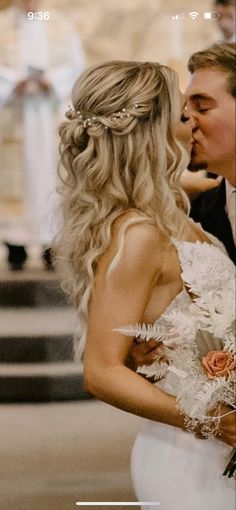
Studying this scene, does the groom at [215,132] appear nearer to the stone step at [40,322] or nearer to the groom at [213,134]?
the groom at [213,134]

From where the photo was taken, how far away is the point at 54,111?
6.73 ft

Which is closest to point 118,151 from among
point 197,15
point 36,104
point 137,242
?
point 137,242

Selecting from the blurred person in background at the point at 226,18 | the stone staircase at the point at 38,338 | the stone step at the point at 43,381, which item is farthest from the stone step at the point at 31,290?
the blurred person in background at the point at 226,18

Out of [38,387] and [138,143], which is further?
[38,387]

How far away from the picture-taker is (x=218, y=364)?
1774 mm

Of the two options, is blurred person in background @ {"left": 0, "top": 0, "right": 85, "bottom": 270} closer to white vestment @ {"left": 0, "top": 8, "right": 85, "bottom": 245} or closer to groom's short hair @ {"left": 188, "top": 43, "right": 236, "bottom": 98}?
white vestment @ {"left": 0, "top": 8, "right": 85, "bottom": 245}

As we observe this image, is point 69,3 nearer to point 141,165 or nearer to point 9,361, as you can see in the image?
point 141,165

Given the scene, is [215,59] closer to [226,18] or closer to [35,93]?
[226,18]

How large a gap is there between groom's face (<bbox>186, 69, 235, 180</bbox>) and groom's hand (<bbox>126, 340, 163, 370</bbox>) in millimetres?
445

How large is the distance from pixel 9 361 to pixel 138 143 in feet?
2.20

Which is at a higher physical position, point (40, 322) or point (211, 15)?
point (211, 15)

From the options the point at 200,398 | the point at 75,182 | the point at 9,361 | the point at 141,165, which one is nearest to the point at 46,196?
the point at 75,182

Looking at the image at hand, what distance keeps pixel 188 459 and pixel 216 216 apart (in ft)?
1.99

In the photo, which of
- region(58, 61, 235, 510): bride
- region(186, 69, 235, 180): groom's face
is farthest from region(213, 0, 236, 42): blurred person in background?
region(58, 61, 235, 510): bride
